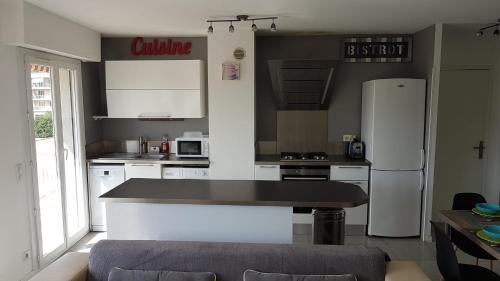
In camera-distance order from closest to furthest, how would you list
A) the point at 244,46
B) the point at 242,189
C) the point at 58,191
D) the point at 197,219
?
the point at 197,219, the point at 242,189, the point at 58,191, the point at 244,46

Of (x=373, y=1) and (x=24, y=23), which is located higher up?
(x=373, y=1)

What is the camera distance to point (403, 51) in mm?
4801

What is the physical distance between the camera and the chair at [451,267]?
247 cm

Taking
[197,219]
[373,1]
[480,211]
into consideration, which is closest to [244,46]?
[373,1]

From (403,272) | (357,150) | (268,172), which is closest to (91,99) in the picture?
(268,172)

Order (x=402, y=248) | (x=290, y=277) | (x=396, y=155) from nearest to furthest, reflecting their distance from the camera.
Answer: (x=290, y=277) → (x=402, y=248) → (x=396, y=155)

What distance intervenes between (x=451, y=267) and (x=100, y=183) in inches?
153

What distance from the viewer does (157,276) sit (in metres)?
2.15

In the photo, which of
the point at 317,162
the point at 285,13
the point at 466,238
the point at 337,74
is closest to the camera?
the point at 466,238

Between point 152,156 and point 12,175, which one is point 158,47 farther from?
point 12,175

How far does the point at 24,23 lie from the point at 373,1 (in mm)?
2927

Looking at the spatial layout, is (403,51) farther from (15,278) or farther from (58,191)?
(15,278)

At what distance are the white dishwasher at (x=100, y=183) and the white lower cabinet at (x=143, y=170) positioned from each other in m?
0.08

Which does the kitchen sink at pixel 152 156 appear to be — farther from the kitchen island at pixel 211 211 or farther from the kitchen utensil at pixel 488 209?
the kitchen utensil at pixel 488 209
